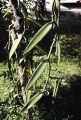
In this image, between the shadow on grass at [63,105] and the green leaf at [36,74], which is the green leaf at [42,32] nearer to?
the green leaf at [36,74]

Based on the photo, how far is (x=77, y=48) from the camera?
573 centimetres

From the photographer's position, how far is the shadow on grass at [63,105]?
11.4 ft

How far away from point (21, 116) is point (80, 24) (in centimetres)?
404

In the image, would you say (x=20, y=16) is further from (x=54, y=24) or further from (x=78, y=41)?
(x=78, y=41)

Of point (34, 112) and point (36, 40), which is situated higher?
point (36, 40)

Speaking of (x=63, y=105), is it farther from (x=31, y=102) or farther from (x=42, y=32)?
(x=42, y=32)

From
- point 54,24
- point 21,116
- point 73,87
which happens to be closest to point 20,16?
point 54,24

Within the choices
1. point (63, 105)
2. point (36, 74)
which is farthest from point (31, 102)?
point (63, 105)

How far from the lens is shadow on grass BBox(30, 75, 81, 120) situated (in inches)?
136

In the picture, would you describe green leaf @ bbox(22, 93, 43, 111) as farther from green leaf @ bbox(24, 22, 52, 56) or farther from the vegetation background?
the vegetation background

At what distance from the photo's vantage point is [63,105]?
3707mm

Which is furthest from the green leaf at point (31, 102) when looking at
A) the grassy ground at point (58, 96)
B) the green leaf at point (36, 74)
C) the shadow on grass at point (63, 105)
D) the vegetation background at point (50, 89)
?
the shadow on grass at point (63, 105)

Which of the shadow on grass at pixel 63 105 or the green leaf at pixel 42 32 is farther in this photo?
the shadow on grass at pixel 63 105

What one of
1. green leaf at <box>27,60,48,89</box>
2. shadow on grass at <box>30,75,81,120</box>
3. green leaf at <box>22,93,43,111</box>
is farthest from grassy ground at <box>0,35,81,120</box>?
green leaf at <box>27,60,48,89</box>
